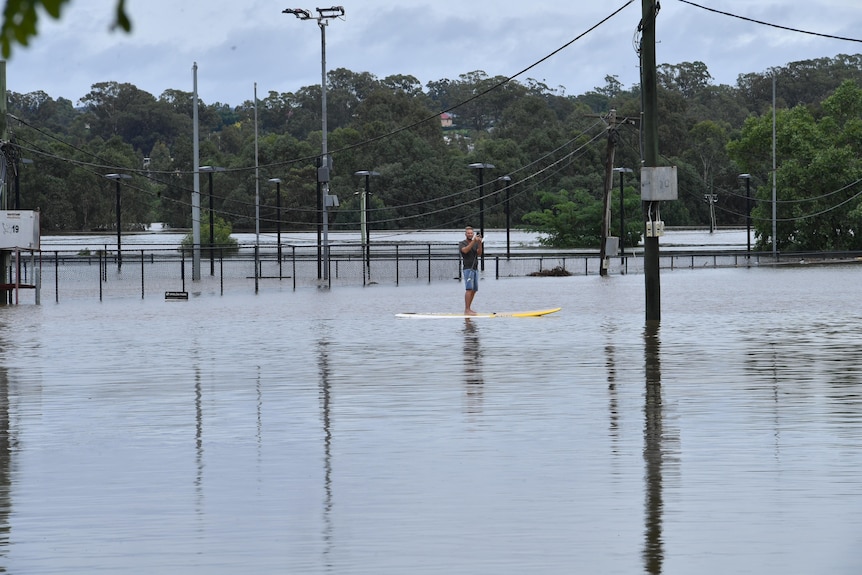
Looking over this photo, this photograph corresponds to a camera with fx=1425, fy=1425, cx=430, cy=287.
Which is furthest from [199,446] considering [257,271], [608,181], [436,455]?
[608,181]

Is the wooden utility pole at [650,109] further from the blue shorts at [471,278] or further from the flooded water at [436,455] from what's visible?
the blue shorts at [471,278]

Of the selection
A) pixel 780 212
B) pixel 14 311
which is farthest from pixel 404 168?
pixel 14 311

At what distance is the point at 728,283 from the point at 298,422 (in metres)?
39.6

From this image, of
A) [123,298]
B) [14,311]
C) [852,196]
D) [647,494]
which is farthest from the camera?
[852,196]

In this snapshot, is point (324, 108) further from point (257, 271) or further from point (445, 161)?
point (445, 161)

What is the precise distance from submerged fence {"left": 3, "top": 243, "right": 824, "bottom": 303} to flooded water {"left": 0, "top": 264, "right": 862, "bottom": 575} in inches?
869

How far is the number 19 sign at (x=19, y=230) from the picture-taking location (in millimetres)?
38438

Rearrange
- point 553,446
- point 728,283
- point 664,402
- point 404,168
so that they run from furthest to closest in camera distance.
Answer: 1. point 404,168
2. point 728,283
3. point 664,402
4. point 553,446

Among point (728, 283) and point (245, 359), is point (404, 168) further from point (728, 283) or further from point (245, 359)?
point (245, 359)

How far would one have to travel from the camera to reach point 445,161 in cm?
12544

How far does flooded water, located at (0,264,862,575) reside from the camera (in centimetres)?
698

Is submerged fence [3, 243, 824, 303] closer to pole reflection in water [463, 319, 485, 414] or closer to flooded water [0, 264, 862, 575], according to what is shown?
pole reflection in water [463, 319, 485, 414]

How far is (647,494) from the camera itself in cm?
852

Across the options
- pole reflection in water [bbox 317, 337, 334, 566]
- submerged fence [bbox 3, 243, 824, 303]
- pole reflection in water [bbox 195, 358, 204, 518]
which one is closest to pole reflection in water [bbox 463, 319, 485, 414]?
pole reflection in water [bbox 317, 337, 334, 566]
